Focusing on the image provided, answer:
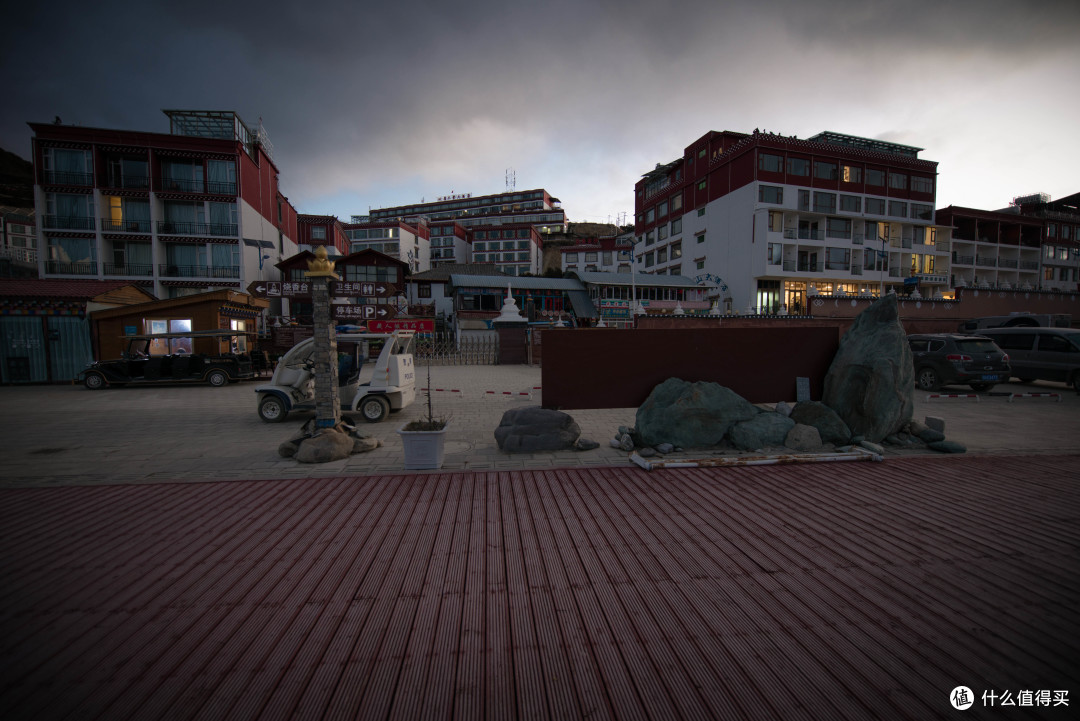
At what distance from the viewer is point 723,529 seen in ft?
13.4

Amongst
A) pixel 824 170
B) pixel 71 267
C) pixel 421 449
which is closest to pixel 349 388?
pixel 421 449

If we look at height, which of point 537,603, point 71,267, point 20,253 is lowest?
point 537,603

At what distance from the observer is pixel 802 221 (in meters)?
35.8

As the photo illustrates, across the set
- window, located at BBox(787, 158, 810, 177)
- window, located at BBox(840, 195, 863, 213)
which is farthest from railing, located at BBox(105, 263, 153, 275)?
window, located at BBox(840, 195, 863, 213)

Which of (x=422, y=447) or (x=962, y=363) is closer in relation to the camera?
(x=422, y=447)

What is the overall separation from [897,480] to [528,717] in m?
5.82

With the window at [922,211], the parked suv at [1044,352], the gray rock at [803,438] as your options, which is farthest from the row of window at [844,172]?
the gray rock at [803,438]

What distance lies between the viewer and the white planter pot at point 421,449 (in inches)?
229

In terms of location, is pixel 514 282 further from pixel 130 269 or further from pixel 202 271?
pixel 130 269

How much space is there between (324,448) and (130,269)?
116ft

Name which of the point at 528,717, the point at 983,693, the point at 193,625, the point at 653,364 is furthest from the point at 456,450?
the point at 983,693

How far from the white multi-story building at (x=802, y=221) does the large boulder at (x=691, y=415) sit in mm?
28397

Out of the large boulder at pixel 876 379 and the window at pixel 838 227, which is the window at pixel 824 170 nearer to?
the window at pixel 838 227

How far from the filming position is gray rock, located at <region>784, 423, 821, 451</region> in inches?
255
